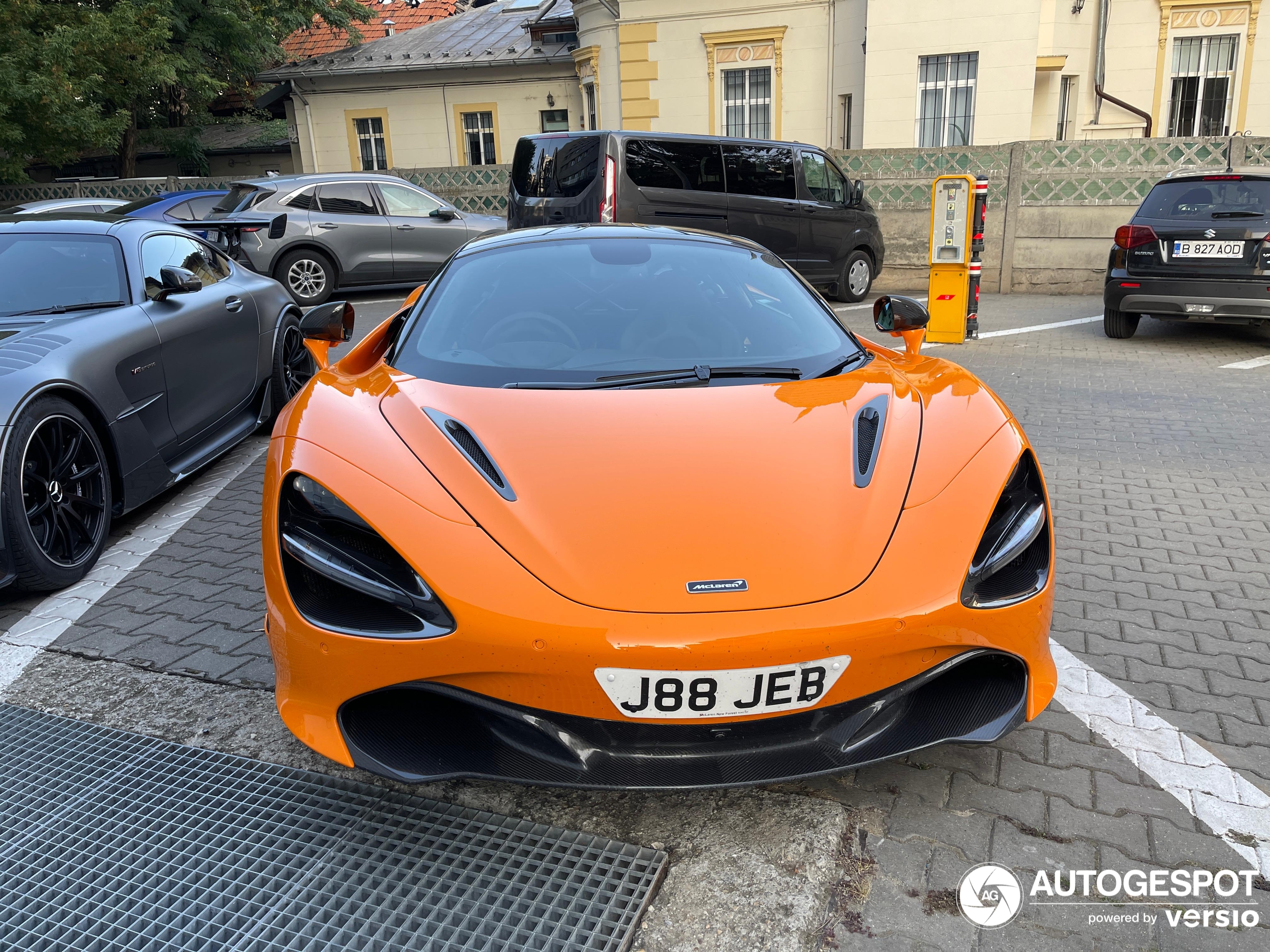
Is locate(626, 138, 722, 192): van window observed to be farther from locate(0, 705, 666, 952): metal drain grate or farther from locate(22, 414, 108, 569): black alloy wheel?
locate(0, 705, 666, 952): metal drain grate

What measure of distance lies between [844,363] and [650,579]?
1376 mm

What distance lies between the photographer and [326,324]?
3590 mm

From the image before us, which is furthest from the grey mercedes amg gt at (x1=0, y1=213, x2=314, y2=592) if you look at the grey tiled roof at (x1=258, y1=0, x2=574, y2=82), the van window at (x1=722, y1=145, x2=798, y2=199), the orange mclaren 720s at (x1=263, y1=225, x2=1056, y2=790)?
the grey tiled roof at (x1=258, y1=0, x2=574, y2=82)

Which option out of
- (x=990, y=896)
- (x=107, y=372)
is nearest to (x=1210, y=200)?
(x=990, y=896)

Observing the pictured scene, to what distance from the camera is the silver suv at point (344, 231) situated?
11336 mm

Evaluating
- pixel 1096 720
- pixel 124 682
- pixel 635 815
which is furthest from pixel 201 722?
pixel 1096 720

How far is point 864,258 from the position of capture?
40.1 feet

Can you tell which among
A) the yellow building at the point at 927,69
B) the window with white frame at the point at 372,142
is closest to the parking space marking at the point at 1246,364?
the yellow building at the point at 927,69

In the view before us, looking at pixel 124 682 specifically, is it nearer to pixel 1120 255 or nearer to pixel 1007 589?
pixel 1007 589

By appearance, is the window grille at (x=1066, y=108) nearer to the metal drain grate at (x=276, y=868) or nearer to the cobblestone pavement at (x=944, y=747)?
the cobblestone pavement at (x=944, y=747)

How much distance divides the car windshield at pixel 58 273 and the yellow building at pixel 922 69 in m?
14.6

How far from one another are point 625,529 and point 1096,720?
1.62 meters

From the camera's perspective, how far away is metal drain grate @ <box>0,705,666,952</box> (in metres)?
2.01

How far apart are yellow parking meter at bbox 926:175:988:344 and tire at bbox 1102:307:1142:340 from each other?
1210 mm
